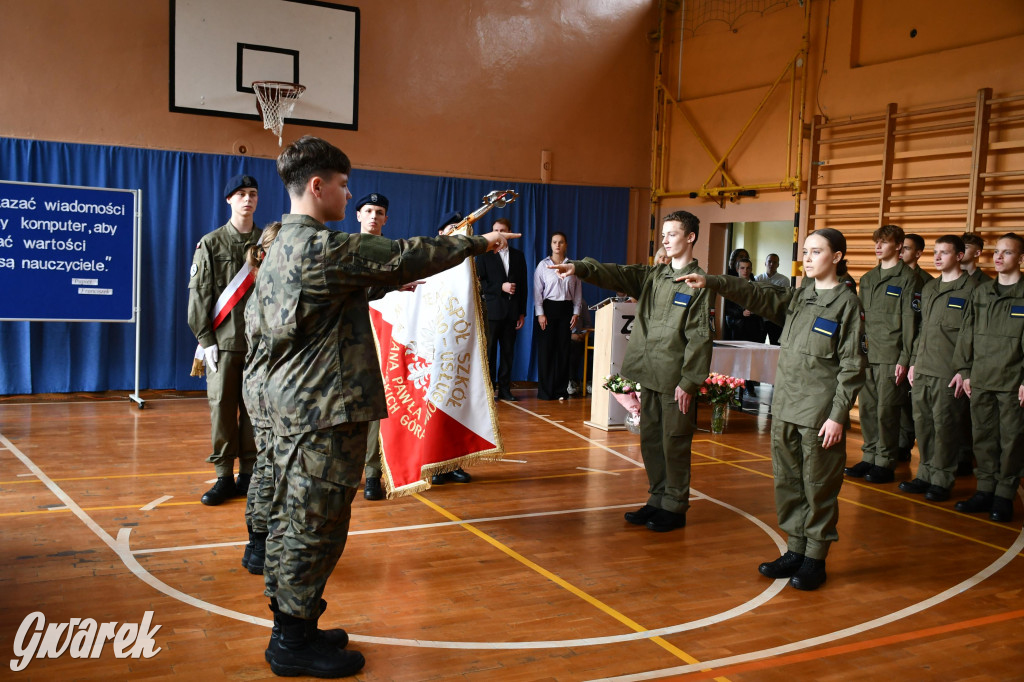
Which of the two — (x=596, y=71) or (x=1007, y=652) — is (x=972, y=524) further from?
(x=596, y=71)

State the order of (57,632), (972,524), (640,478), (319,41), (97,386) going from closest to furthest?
(57,632)
(972,524)
(640,478)
(97,386)
(319,41)

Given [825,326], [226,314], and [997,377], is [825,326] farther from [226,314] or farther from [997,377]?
[226,314]

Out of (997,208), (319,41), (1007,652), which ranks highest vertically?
(319,41)

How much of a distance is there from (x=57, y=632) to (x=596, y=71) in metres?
9.29

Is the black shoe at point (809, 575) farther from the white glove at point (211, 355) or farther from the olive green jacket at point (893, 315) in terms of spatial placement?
the white glove at point (211, 355)

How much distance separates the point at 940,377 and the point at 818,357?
238cm

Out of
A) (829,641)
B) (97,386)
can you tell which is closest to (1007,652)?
(829,641)

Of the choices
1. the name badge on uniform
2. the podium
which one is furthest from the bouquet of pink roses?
the name badge on uniform

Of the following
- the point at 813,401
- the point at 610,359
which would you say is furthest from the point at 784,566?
the point at 610,359

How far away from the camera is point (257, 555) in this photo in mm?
3717

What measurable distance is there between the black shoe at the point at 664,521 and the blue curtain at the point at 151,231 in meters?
5.61

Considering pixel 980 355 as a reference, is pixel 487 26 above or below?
above

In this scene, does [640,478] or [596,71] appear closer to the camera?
[640,478]

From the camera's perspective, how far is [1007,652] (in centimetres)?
326
